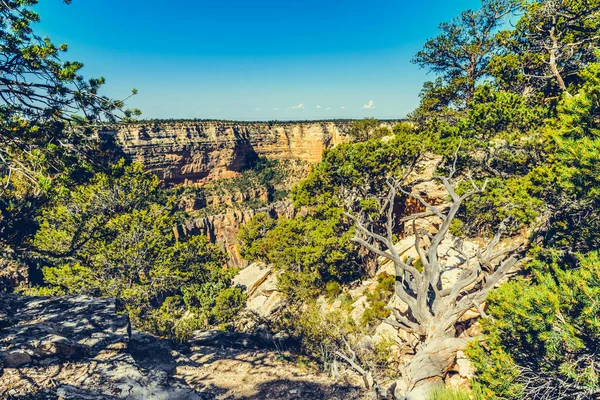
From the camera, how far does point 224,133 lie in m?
74.4

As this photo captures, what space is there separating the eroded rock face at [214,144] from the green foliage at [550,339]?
57.2m

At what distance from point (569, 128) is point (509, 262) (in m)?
4.55

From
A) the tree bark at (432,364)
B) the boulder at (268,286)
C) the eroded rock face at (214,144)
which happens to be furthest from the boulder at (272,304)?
the eroded rock face at (214,144)

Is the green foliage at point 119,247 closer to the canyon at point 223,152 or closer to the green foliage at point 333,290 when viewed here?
the green foliage at point 333,290

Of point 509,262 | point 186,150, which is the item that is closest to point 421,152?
point 509,262

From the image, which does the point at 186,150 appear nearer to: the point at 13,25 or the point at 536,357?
the point at 13,25

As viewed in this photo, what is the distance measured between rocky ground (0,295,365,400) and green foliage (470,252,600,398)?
3.14 meters

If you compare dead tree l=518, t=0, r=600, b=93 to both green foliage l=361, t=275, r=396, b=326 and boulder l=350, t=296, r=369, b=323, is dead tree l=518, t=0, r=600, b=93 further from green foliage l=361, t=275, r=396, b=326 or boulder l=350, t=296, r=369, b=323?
boulder l=350, t=296, r=369, b=323

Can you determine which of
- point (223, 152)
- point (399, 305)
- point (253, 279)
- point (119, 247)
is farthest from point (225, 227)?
point (399, 305)

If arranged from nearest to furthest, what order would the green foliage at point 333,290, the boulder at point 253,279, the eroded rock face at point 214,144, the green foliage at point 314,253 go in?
the green foliage at point 314,253 < the green foliage at point 333,290 < the boulder at point 253,279 < the eroded rock face at point 214,144

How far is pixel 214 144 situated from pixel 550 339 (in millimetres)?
72032

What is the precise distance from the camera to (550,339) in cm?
449

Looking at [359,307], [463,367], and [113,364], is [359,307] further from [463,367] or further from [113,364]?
[113,364]

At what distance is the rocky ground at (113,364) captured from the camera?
5199mm
